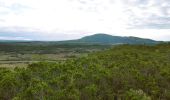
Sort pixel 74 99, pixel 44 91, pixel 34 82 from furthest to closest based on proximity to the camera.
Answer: pixel 34 82, pixel 44 91, pixel 74 99

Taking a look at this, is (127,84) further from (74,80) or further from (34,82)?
(34,82)

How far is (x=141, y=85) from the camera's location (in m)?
33.1

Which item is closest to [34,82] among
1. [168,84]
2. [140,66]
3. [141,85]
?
[141,85]

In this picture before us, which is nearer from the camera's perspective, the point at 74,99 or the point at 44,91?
the point at 74,99

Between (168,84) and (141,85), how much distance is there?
300 cm

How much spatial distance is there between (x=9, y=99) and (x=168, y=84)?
16.5m

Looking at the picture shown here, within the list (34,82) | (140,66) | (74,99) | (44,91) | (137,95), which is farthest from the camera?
(140,66)

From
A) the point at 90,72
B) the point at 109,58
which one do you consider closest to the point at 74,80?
the point at 90,72

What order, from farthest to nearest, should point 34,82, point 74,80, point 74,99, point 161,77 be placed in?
1. point 161,77
2. point 74,80
3. point 34,82
4. point 74,99

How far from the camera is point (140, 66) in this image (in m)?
44.1

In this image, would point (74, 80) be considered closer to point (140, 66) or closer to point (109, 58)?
point (140, 66)

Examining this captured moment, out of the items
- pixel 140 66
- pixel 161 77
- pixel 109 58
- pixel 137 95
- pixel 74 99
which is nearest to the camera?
pixel 137 95

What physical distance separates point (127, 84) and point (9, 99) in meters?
12.1

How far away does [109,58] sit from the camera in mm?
54969
